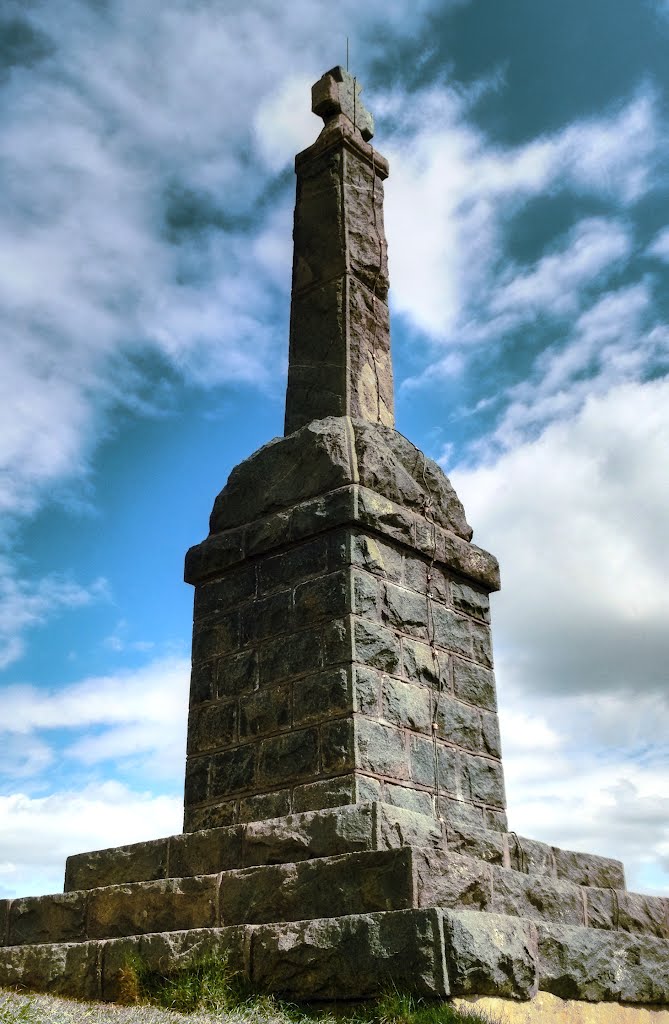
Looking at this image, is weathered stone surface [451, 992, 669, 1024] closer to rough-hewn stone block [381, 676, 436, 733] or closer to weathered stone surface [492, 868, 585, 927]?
weathered stone surface [492, 868, 585, 927]

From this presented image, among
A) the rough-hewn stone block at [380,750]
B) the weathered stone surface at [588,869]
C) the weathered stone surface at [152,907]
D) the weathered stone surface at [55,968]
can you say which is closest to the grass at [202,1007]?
the weathered stone surface at [55,968]

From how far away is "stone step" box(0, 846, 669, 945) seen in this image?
4031 mm

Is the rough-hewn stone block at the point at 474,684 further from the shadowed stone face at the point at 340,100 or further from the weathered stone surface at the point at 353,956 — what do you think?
the shadowed stone face at the point at 340,100

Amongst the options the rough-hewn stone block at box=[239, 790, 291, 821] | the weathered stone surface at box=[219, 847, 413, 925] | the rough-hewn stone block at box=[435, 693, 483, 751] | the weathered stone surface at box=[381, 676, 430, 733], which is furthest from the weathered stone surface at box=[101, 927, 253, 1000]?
the rough-hewn stone block at box=[435, 693, 483, 751]

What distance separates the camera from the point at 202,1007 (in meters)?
4.09

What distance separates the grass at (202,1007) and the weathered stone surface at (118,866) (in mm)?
634

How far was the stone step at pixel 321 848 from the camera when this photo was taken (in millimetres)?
4363

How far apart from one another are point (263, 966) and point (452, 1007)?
850mm

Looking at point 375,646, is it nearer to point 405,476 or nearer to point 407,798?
point 407,798

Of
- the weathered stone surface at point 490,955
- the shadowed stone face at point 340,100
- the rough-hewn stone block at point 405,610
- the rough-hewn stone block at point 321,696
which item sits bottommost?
the weathered stone surface at point 490,955

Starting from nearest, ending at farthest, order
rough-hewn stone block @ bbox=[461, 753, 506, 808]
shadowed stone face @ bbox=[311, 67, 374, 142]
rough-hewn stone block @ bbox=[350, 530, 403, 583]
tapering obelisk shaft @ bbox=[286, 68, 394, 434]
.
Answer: rough-hewn stone block @ bbox=[350, 530, 403, 583] < rough-hewn stone block @ bbox=[461, 753, 506, 808] < tapering obelisk shaft @ bbox=[286, 68, 394, 434] < shadowed stone face @ bbox=[311, 67, 374, 142]

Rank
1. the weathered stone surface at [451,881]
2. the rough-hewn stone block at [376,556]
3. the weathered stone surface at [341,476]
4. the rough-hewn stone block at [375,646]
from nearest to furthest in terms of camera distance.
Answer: the weathered stone surface at [451,881] → the rough-hewn stone block at [375,646] → the rough-hewn stone block at [376,556] → the weathered stone surface at [341,476]

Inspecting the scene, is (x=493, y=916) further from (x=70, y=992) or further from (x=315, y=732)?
(x=70, y=992)

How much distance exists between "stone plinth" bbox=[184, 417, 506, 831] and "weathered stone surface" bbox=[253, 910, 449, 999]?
2.27 ft
